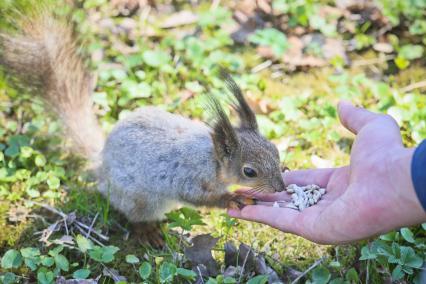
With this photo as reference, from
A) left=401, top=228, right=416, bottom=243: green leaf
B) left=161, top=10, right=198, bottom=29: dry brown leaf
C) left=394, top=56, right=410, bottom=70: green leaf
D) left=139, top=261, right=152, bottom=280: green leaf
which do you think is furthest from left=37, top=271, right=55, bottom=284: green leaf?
left=394, top=56, right=410, bottom=70: green leaf

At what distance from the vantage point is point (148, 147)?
2557 millimetres

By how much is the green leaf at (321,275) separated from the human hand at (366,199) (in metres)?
0.24

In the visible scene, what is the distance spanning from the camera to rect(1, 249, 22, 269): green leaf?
2186mm

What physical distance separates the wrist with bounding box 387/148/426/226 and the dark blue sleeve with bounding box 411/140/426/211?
1 cm

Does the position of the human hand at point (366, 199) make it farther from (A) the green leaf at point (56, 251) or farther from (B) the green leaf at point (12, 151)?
(B) the green leaf at point (12, 151)

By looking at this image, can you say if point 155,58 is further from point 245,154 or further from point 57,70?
point 245,154

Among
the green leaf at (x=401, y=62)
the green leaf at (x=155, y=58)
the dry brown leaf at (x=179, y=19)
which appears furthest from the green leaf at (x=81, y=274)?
the green leaf at (x=401, y=62)

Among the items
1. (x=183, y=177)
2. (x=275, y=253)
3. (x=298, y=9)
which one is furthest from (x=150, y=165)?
(x=298, y=9)

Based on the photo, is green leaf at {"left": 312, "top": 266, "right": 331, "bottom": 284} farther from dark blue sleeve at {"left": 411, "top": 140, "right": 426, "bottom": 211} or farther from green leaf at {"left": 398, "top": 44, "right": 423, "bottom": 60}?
green leaf at {"left": 398, "top": 44, "right": 423, "bottom": 60}

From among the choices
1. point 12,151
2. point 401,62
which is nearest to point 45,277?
point 12,151

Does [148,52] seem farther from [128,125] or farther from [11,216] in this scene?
[11,216]

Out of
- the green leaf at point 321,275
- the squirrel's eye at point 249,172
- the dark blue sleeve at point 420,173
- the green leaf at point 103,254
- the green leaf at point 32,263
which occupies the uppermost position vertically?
the dark blue sleeve at point 420,173

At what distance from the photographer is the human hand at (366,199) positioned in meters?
1.77

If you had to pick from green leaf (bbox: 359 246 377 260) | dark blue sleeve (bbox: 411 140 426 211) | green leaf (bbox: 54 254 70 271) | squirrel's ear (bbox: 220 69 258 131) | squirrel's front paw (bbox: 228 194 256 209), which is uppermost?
dark blue sleeve (bbox: 411 140 426 211)
